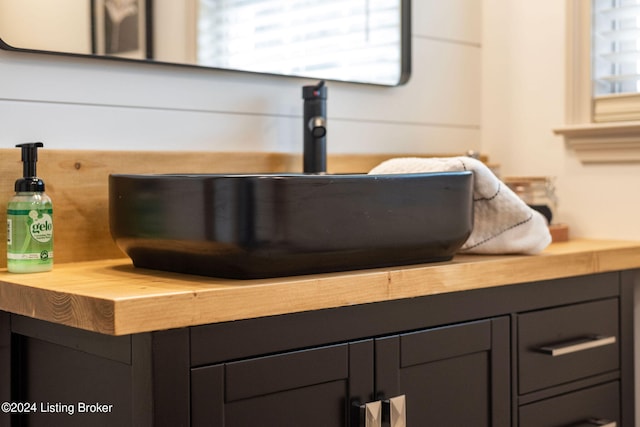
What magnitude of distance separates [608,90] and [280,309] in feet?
4.02

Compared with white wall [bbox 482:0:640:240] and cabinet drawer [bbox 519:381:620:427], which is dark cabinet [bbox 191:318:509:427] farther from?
white wall [bbox 482:0:640:240]

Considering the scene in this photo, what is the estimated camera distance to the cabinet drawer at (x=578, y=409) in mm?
1681

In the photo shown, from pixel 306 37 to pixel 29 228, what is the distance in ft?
2.67

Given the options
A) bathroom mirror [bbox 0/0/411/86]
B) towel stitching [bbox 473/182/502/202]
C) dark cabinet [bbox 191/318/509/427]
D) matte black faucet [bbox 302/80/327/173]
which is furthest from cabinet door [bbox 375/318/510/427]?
bathroom mirror [bbox 0/0/411/86]

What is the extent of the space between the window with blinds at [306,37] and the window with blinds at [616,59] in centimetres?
48

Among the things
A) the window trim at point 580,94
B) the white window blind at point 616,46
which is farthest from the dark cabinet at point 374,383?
the white window blind at point 616,46

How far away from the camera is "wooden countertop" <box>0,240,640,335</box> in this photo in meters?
1.11

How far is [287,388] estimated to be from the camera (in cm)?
127

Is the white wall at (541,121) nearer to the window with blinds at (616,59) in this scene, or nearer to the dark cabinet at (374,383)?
the window with blinds at (616,59)

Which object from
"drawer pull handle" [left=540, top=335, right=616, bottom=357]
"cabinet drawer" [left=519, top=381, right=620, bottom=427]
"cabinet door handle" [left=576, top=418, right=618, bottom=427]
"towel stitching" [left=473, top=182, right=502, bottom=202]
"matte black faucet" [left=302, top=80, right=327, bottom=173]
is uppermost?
"matte black faucet" [left=302, top=80, right=327, bottom=173]

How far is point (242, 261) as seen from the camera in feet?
4.15

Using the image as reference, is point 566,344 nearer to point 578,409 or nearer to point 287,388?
point 578,409

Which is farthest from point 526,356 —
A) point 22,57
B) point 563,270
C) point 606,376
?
point 22,57

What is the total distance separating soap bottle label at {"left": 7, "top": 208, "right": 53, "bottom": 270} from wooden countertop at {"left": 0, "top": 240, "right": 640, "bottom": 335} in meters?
0.03
